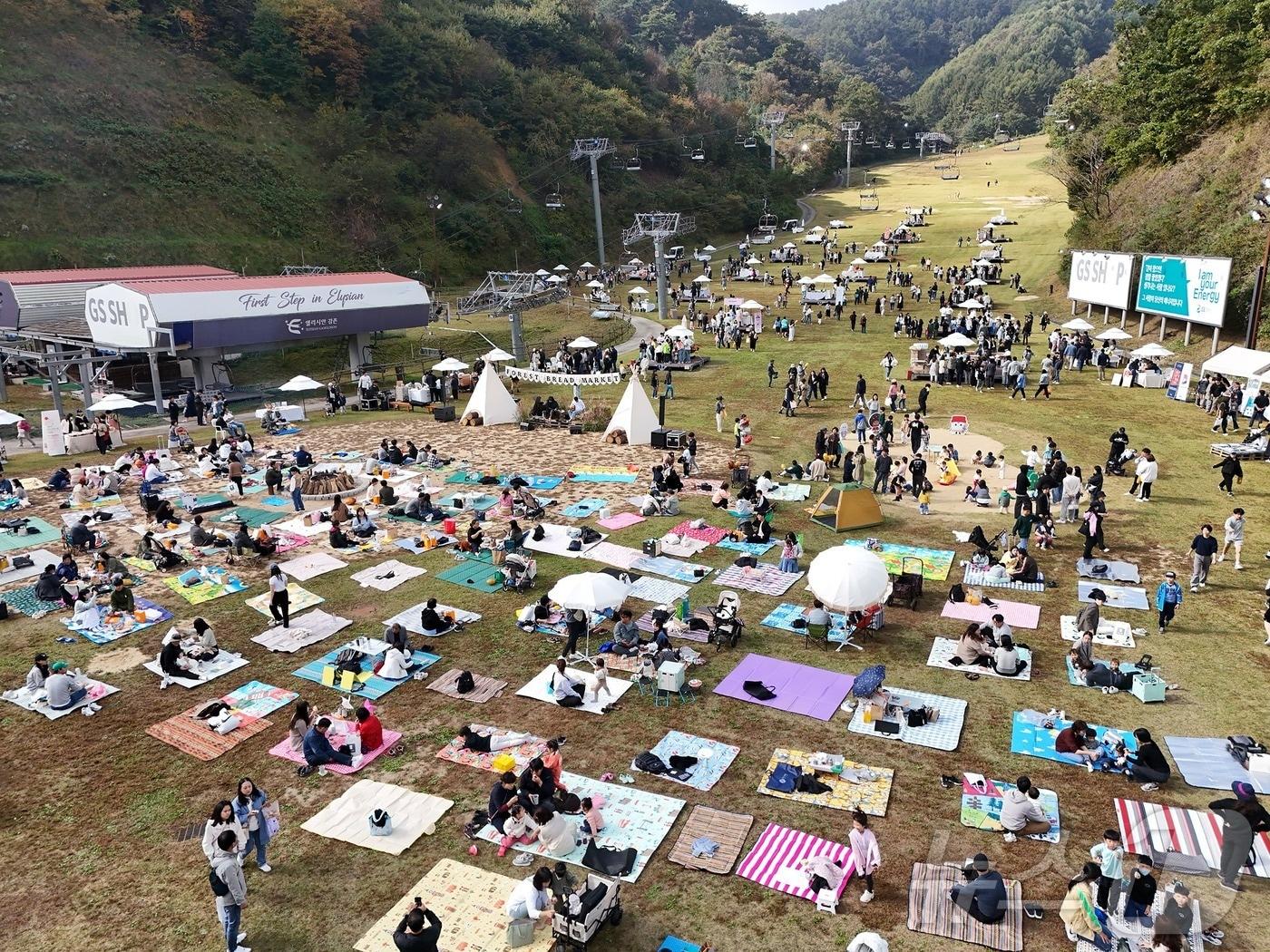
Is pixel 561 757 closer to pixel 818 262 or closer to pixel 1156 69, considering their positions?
pixel 1156 69

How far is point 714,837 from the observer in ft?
36.9

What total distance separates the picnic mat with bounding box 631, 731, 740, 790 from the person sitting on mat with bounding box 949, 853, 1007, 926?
11.9 feet

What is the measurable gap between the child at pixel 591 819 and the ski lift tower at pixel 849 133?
384ft

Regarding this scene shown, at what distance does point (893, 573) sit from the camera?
62.2 ft

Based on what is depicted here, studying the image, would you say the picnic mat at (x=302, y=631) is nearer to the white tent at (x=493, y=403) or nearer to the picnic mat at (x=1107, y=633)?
the picnic mat at (x=1107, y=633)

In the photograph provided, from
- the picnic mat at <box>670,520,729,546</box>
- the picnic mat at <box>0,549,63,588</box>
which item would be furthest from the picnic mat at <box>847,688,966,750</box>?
the picnic mat at <box>0,549,63,588</box>

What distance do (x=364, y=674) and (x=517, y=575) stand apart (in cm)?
445

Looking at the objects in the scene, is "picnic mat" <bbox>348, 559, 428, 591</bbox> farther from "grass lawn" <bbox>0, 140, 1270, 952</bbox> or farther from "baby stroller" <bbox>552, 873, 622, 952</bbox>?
"baby stroller" <bbox>552, 873, 622, 952</bbox>

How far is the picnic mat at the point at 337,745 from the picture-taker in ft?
42.3

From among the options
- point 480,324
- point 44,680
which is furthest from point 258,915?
point 480,324

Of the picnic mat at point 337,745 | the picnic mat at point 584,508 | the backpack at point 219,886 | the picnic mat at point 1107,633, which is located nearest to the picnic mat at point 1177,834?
the picnic mat at point 1107,633

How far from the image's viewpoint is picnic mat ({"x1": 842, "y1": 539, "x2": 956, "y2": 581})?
19391mm

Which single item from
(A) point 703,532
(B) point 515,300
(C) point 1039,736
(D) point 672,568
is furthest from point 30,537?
(B) point 515,300

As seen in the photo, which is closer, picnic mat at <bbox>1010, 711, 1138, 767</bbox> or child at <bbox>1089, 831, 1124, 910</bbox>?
child at <bbox>1089, 831, 1124, 910</bbox>
